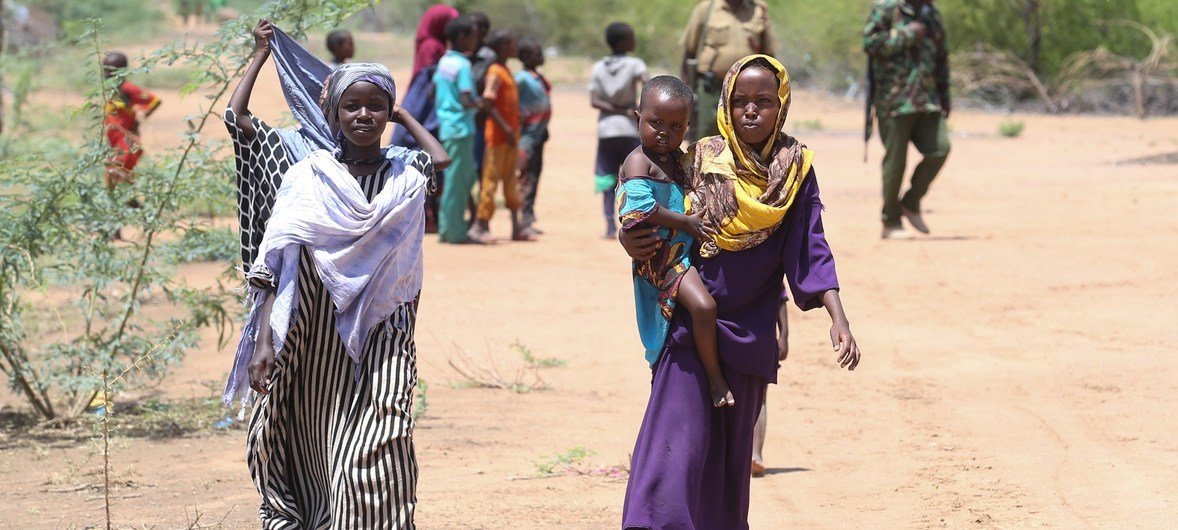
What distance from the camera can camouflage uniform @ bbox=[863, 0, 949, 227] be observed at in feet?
34.3

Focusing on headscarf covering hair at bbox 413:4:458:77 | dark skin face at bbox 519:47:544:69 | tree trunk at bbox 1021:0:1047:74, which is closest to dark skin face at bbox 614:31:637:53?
dark skin face at bbox 519:47:544:69

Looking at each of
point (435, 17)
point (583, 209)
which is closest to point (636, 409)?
point (435, 17)

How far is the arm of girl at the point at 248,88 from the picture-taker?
420 cm

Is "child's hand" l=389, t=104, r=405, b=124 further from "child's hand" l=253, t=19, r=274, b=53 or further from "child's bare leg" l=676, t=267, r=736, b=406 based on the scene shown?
"child's bare leg" l=676, t=267, r=736, b=406

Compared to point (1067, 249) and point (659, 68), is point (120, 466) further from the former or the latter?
point (659, 68)

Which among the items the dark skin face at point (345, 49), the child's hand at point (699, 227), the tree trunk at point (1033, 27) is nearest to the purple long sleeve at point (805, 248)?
the child's hand at point (699, 227)

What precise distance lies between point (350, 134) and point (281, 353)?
0.62 metres

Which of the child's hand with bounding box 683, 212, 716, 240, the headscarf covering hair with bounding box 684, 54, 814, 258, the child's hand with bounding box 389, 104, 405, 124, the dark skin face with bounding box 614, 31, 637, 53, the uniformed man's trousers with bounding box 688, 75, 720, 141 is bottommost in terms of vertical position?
the uniformed man's trousers with bounding box 688, 75, 720, 141

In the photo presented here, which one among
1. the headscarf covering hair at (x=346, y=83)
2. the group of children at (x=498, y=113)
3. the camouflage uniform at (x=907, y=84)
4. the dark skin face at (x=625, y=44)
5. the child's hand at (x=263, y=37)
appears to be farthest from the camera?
the dark skin face at (x=625, y=44)

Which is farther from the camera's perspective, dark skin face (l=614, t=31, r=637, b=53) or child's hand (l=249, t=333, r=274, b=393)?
dark skin face (l=614, t=31, r=637, b=53)

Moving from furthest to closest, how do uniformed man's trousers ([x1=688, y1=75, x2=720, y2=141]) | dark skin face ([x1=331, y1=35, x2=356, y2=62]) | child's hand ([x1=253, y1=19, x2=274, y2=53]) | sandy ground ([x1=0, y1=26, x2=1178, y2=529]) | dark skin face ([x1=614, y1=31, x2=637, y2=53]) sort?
dark skin face ([x1=614, y1=31, x2=637, y2=53])
dark skin face ([x1=331, y1=35, x2=356, y2=62])
uniformed man's trousers ([x1=688, y1=75, x2=720, y2=141])
sandy ground ([x1=0, y1=26, x2=1178, y2=529])
child's hand ([x1=253, y1=19, x2=274, y2=53])

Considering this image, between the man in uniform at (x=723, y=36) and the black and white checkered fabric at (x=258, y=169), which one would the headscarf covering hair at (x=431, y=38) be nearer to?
the man in uniform at (x=723, y=36)

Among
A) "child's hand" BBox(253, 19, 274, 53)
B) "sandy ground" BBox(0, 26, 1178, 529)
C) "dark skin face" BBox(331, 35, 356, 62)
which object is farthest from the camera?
"dark skin face" BBox(331, 35, 356, 62)

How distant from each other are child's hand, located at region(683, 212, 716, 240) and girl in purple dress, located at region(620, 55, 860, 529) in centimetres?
1
